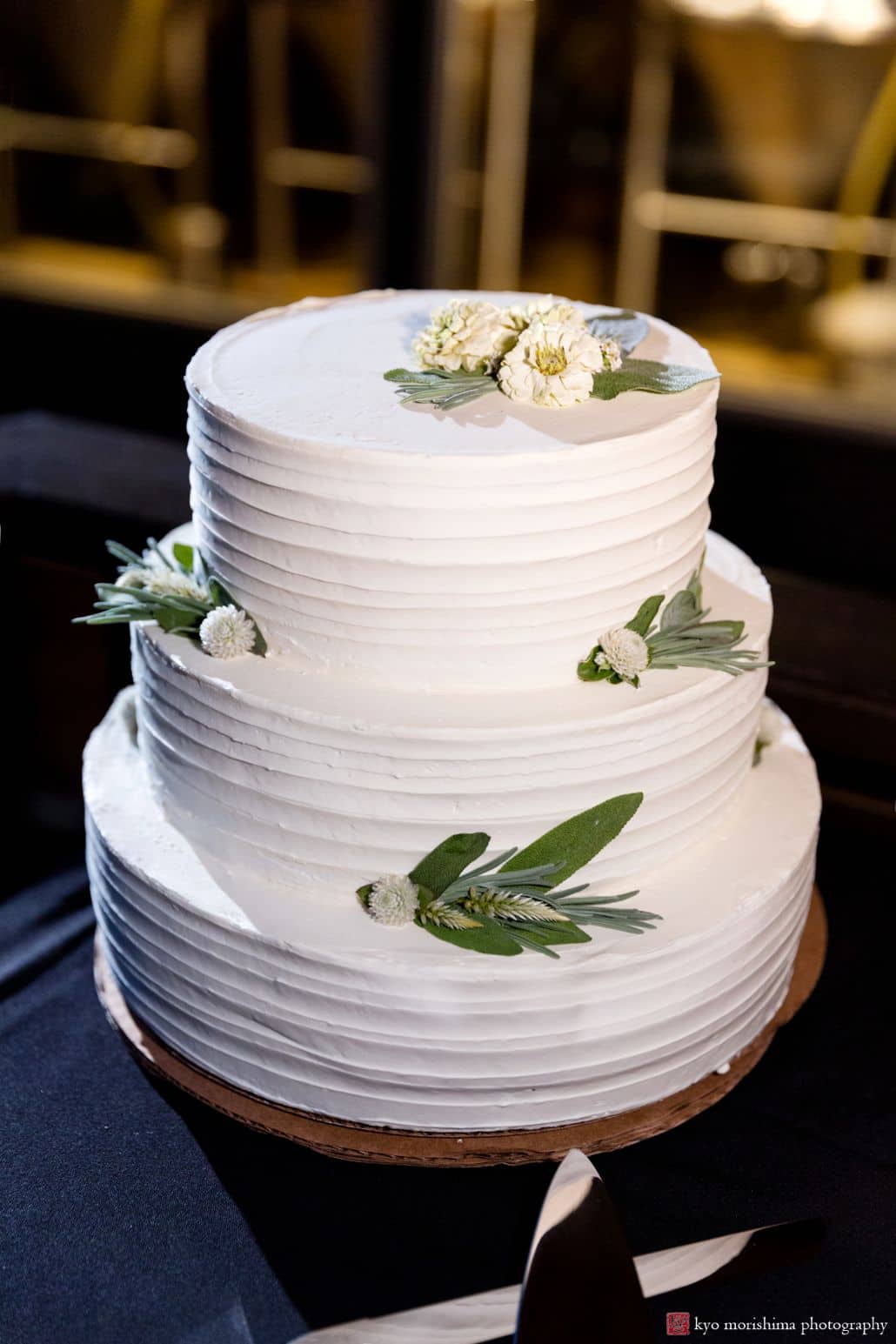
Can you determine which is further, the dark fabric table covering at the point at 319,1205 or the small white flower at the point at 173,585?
the small white flower at the point at 173,585

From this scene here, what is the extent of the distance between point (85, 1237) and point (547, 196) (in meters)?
3.69

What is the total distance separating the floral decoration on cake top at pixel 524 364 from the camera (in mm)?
1873

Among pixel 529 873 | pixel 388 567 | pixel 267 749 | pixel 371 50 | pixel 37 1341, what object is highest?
pixel 371 50

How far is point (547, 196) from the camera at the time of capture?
4527 millimetres

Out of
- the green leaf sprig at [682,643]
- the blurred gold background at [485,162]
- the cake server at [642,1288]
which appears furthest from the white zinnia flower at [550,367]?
the blurred gold background at [485,162]

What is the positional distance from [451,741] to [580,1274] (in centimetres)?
71

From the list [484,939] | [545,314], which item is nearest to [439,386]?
[545,314]

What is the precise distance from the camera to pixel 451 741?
1737 millimetres

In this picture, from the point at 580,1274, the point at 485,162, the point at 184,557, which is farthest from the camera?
the point at 485,162

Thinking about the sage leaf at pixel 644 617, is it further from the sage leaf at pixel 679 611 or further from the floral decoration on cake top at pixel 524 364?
the floral decoration on cake top at pixel 524 364

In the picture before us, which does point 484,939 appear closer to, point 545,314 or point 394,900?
point 394,900

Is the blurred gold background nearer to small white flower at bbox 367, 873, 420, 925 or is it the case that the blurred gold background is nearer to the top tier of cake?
the top tier of cake

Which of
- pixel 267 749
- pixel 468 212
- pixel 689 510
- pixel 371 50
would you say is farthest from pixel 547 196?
pixel 267 749

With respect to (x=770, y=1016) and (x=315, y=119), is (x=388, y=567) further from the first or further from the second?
(x=315, y=119)
